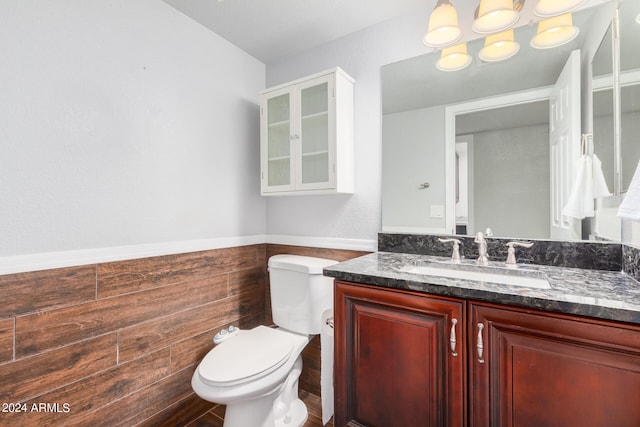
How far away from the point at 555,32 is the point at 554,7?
17cm

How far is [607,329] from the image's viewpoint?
0.75 meters

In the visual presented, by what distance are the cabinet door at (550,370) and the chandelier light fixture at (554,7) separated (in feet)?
3.88

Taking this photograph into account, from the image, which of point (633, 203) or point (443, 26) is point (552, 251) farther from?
point (443, 26)

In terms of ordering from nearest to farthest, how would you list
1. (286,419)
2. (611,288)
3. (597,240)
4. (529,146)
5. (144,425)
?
(611,288), (597,240), (529,146), (144,425), (286,419)

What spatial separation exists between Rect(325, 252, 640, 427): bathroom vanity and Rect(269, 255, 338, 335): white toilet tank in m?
0.44

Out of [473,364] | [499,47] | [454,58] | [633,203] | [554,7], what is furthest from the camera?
[454,58]

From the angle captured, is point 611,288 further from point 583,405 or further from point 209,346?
point 209,346

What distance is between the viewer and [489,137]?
1.40 meters

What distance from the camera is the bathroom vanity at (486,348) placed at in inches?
30.0

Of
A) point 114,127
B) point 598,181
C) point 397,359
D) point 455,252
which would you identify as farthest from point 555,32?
point 114,127

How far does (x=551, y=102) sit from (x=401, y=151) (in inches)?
27.1

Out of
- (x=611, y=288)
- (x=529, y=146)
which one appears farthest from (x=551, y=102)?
(x=611, y=288)

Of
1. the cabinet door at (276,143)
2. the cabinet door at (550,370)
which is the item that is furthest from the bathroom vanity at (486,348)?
the cabinet door at (276,143)

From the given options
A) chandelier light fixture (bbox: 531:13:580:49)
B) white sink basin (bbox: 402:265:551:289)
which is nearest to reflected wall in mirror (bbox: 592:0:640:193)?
chandelier light fixture (bbox: 531:13:580:49)
